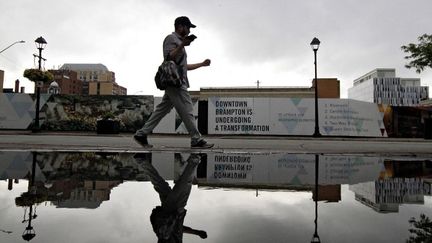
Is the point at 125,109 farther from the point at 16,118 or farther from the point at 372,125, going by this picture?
the point at 372,125

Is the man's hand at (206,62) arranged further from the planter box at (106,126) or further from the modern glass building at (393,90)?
the modern glass building at (393,90)

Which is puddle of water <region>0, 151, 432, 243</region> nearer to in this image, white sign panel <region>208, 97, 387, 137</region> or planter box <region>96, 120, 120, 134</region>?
planter box <region>96, 120, 120, 134</region>

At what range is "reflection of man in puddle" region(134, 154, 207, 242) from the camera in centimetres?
176

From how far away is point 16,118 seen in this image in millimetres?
24625

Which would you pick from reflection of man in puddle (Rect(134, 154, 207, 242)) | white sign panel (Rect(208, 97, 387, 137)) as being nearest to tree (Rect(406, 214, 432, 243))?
reflection of man in puddle (Rect(134, 154, 207, 242))

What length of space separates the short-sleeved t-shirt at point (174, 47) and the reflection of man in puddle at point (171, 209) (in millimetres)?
3039

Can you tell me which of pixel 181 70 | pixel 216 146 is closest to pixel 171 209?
pixel 181 70

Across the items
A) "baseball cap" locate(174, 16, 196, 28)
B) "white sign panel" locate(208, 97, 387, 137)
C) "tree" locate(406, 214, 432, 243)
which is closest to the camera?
"tree" locate(406, 214, 432, 243)

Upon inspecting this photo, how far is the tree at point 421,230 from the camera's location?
165 cm

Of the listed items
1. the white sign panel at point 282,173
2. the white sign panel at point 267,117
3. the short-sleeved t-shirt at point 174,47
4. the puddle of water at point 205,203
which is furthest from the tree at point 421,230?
the white sign panel at point 267,117

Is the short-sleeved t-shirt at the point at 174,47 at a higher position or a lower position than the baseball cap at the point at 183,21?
lower

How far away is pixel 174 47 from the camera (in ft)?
22.3

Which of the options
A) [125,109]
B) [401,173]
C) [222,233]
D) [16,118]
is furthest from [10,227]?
[16,118]

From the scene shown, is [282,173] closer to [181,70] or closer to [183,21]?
[181,70]
